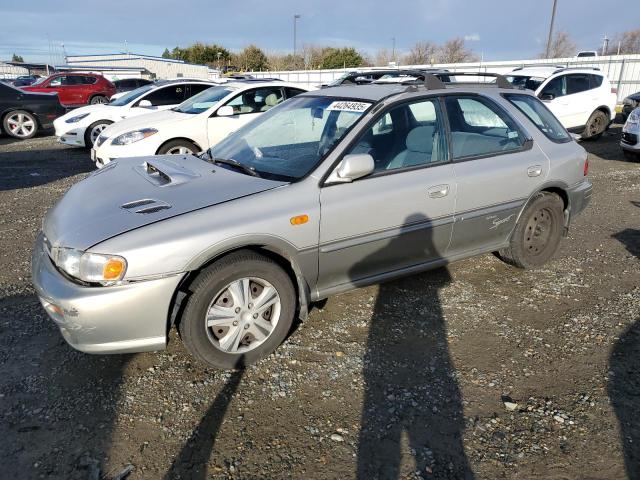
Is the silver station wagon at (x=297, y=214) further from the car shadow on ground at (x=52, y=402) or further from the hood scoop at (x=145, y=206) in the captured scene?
the car shadow on ground at (x=52, y=402)

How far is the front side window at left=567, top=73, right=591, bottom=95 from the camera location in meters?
11.6

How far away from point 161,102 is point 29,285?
6994 mm

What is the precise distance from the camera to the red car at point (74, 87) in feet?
59.0

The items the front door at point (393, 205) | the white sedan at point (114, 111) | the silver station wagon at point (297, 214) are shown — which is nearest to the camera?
the silver station wagon at point (297, 214)

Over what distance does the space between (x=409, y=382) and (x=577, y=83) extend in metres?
11.4

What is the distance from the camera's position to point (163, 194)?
10.2 ft

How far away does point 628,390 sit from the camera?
9.66 feet

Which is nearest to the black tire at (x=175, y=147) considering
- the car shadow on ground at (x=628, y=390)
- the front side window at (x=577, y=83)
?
the car shadow on ground at (x=628, y=390)

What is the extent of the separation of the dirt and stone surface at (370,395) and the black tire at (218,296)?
0.39 ft

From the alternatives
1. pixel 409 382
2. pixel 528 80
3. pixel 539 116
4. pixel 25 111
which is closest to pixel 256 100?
pixel 539 116

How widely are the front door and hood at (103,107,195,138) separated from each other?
4.80 metres

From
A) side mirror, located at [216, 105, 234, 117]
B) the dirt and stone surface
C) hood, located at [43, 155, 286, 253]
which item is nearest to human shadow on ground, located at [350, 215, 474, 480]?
the dirt and stone surface

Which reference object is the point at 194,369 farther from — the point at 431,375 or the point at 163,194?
the point at 431,375

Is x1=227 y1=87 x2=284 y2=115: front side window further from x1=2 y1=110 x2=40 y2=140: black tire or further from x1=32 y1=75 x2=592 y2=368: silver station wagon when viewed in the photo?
x1=2 y1=110 x2=40 y2=140: black tire
